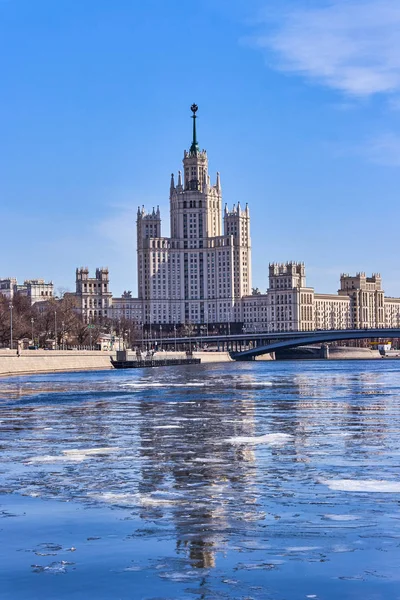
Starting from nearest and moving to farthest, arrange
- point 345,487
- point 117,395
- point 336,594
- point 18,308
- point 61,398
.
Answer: point 336,594
point 345,487
point 61,398
point 117,395
point 18,308

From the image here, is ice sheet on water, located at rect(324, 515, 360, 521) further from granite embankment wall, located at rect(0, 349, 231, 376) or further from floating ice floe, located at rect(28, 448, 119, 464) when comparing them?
granite embankment wall, located at rect(0, 349, 231, 376)

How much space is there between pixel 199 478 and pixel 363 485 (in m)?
3.79

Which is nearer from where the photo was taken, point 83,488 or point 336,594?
point 336,594

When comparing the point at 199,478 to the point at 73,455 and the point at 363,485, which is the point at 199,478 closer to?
the point at 363,485

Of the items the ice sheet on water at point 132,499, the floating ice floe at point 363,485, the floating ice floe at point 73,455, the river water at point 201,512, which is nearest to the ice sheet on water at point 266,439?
the river water at point 201,512

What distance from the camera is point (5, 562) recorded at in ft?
52.4

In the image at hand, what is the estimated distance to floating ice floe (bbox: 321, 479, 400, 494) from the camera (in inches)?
854

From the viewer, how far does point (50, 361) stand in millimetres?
124375

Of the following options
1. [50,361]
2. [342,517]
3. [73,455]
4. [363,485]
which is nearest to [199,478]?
[363,485]

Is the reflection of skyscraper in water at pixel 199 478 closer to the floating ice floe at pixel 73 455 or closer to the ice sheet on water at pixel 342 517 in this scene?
the floating ice floe at pixel 73 455

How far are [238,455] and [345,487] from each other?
21.9 ft

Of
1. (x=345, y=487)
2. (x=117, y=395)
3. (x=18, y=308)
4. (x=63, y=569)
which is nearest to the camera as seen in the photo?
(x=63, y=569)

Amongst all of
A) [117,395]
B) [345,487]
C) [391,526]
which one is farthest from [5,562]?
[117,395]

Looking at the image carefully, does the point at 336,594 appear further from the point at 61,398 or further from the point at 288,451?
the point at 61,398
